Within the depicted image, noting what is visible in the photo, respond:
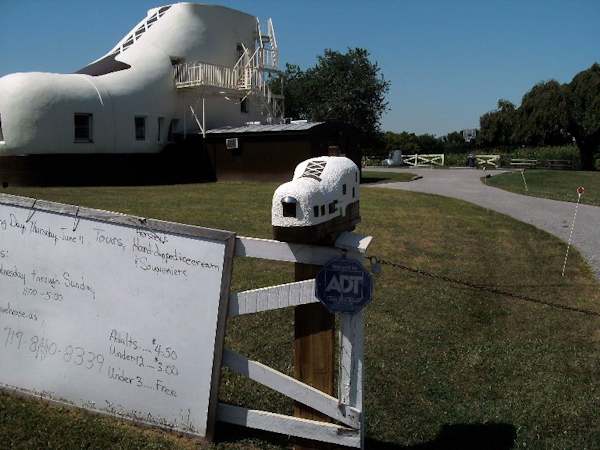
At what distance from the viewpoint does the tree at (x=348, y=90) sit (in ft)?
130

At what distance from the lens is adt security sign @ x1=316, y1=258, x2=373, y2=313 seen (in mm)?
3664

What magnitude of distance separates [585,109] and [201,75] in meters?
37.1

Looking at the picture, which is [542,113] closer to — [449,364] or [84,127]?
[84,127]

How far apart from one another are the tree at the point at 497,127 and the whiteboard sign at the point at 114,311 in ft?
232

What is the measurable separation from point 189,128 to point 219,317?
26.7 meters

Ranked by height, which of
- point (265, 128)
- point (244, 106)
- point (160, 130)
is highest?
point (244, 106)

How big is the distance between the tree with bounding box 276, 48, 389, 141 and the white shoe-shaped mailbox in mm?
35859

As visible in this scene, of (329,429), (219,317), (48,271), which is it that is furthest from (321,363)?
(48,271)

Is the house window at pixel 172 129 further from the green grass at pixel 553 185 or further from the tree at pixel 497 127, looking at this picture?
the tree at pixel 497 127

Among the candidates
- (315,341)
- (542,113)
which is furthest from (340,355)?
(542,113)

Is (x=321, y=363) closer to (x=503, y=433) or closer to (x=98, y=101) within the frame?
(x=503, y=433)

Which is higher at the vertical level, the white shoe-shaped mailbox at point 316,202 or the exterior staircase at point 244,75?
the exterior staircase at point 244,75

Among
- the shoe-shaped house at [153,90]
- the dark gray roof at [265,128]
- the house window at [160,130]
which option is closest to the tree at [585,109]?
the shoe-shaped house at [153,90]

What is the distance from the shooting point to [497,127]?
7181 centimetres
